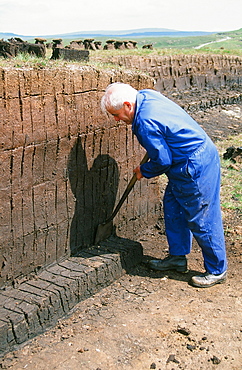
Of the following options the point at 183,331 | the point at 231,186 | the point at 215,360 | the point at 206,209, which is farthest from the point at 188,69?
the point at 215,360

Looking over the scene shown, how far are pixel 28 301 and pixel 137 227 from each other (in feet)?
6.17

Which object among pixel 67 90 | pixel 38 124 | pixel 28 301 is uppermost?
pixel 67 90

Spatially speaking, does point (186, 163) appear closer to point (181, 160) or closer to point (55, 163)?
point (181, 160)

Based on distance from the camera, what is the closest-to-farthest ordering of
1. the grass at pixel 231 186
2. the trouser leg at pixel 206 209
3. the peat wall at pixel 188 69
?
the trouser leg at pixel 206 209
the grass at pixel 231 186
the peat wall at pixel 188 69

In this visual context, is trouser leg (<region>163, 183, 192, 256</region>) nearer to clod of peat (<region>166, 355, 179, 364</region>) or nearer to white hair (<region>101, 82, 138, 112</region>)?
white hair (<region>101, 82, 138, 112</region>)

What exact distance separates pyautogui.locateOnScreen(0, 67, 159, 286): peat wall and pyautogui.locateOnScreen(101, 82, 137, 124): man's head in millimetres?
318

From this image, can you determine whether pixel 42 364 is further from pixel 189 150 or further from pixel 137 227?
pixel 137 227

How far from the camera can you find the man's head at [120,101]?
3.50m

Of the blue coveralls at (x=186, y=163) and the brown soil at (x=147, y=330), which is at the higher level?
the blue coveralls at (x=186, y=163)

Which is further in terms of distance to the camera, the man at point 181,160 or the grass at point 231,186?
the grass at point 231,186

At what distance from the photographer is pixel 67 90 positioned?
3594mm

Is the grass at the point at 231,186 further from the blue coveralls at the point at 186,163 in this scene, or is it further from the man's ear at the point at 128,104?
the man's ear at the point at 128,104

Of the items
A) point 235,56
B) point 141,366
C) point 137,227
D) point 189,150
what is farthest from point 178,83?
point 141,366

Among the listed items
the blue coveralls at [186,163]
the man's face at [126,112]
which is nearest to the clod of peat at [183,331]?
the blue coveralls at [186,163]
